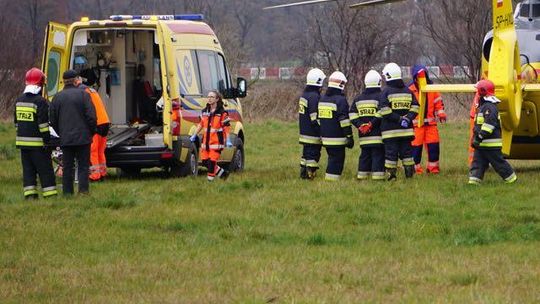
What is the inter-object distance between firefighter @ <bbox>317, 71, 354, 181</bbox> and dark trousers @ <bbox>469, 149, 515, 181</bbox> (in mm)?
1858

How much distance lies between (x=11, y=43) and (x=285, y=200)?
3254 cm

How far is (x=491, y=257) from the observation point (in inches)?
399

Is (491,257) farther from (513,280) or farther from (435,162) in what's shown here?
(435,162)

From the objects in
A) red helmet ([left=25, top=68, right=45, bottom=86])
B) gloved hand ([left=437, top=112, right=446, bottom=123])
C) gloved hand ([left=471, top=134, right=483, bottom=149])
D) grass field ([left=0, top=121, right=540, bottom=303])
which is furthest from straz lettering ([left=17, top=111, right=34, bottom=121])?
gloved hand ([left=437, top=112, right=446, bottom=123])

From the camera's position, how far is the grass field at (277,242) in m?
9.02

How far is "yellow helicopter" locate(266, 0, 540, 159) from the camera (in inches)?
618

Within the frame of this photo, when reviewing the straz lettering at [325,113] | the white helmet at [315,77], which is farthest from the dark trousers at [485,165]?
the white helmet at [315,77]

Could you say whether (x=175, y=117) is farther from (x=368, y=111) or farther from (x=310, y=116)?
(x=368, y=111)

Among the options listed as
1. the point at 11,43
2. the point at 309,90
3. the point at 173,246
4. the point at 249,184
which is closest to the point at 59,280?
the point at 173,246

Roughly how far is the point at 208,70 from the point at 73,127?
4524mm

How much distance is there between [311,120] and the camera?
1717 cm

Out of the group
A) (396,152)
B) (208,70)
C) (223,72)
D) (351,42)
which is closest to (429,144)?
(396,152)

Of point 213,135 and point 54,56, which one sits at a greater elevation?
point 54,56

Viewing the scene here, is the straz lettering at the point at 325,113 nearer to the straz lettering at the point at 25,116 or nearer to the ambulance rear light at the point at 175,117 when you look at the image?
the ambulance rear light at the point at 175,117
